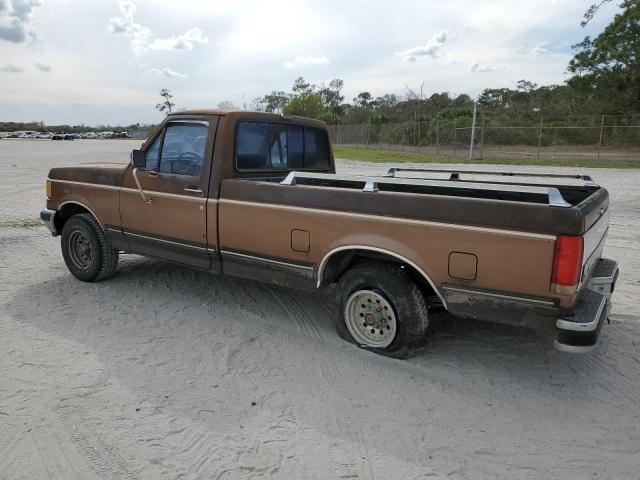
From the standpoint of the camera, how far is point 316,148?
227 inches

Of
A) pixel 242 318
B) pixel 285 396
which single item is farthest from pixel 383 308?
pixel 242 318

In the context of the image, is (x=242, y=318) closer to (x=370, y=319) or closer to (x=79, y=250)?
(x=370, y=319)

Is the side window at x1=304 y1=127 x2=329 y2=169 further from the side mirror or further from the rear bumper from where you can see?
the rear bumper

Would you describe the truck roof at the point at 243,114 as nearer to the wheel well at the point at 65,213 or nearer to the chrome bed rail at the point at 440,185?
the chrome bed rail at the point at 440,185

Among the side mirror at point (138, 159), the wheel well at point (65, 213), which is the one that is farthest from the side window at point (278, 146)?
the wheel well at point (65, 213)

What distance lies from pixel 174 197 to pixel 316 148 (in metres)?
1.74

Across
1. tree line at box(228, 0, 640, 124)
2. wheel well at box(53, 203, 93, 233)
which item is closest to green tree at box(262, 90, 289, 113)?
tree line at box(228, 0, 640, 124)

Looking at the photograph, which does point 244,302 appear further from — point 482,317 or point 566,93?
point 566,93

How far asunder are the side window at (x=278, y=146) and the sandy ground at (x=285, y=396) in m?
1.40

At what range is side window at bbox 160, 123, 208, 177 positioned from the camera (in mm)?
4789

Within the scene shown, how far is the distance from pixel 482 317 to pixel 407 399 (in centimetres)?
76

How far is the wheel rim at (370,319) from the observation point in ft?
13.0

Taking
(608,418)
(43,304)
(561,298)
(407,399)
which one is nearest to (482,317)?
(561,298)

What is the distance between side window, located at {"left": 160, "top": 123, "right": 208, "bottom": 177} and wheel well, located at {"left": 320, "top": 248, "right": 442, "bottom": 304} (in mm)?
1588
